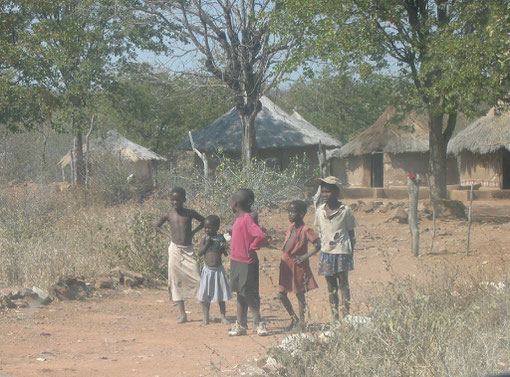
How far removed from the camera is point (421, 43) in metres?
13.6

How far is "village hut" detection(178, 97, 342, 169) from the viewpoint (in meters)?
23.1

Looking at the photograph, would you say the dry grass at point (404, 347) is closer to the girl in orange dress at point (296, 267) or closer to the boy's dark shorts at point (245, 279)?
the girl in orange dress at point (296, 267)

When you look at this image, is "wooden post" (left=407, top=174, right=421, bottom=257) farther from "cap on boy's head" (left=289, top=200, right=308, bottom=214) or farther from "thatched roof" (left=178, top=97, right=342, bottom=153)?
"thatched roof" (left=178, top=97, right=342, bottom=153)

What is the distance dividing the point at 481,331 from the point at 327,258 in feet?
5.74

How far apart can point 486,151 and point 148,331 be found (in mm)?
18838

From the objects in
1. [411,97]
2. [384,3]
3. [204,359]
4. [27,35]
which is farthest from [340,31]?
[204,359]

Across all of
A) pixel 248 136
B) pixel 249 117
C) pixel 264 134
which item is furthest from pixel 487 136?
pixel 248 136

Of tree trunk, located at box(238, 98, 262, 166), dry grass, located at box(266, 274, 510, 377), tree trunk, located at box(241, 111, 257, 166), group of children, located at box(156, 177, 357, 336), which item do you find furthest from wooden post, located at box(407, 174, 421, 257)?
tree trunk, located at box(238, 98, 262, 166)

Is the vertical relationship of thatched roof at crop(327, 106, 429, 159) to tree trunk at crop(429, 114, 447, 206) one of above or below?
above

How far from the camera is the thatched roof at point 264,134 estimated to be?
23062 mm

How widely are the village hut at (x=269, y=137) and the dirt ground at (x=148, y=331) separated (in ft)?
41.1

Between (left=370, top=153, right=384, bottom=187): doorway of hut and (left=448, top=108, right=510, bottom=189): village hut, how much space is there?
433cm

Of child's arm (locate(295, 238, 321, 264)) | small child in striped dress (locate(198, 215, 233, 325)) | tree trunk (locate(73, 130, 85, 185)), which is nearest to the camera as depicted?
child's arm (locate(295, 238, 321, 264))

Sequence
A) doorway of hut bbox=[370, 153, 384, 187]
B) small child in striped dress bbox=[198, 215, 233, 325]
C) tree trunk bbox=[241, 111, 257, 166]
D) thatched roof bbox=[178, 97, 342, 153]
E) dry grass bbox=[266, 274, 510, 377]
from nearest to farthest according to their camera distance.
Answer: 1. dry grass bbox=[266, 274, 510, 377]
2. small child in striped dress bbox=[198, 215, 233, 325]
3. tree trunk bbox=[241, 111, 257, 166]
4. thatched roof bbox=[178, 97, 342, 153]
5. doorway of hut bbox=[370, 153, 384, 187]
